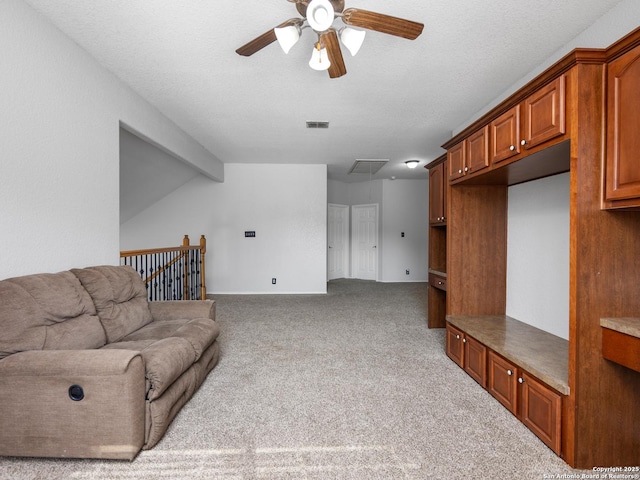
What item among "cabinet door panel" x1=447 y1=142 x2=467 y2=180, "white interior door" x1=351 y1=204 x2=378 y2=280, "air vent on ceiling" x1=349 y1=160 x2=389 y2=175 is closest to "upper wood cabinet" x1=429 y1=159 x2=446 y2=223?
"cabinet door panel" x1=447 y1=142 x2=467 y2=180

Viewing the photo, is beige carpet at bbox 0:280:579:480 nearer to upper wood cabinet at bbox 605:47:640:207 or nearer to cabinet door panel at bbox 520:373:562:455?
cabinet door panel at bbox 520:373:562:455

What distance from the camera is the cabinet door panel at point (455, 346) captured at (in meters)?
2.99

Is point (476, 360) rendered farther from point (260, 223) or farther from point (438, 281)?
point (260, 223)

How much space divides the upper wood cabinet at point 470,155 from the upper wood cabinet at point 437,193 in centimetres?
79

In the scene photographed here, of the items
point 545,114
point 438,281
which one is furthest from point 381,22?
point 438,281

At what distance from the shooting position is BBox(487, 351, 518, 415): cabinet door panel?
2.21m

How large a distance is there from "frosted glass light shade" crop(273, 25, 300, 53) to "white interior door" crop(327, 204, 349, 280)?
23.8 feet

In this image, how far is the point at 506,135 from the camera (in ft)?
7.66

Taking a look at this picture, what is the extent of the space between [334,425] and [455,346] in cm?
158

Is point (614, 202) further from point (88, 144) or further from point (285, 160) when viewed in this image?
point (285, 160)

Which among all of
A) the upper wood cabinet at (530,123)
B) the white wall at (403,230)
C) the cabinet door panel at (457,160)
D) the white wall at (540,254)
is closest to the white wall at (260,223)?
the white wall at (403,230)

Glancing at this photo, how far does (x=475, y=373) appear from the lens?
9.00 ft

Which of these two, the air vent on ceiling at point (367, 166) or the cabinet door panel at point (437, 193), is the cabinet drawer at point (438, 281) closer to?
the cabinet door panel at point (437, 193)

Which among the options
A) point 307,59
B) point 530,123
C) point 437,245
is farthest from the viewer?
point 437,245
